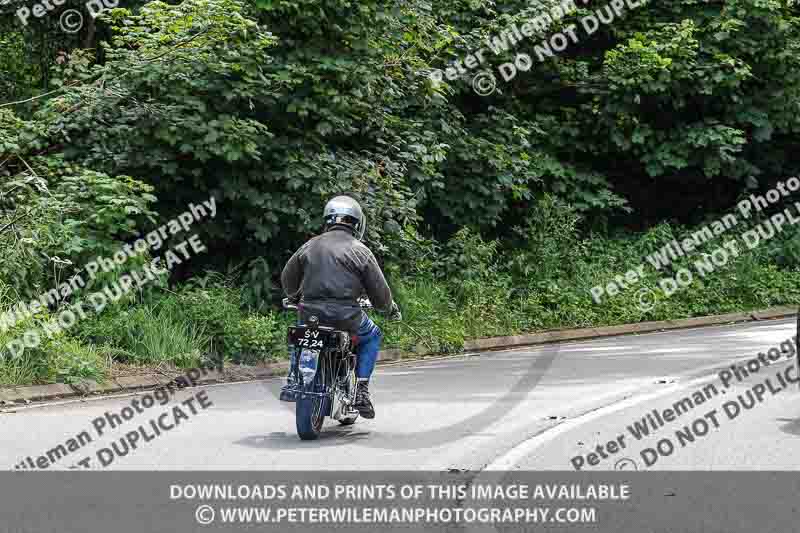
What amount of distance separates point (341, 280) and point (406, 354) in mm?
8667

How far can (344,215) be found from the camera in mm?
9836

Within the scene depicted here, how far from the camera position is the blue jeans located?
391 inches

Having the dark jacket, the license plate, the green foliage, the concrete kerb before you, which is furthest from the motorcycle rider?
the green foliage

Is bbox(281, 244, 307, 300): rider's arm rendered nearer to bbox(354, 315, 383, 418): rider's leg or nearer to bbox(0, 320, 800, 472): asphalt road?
bbox(354, 315, 383, 418): rider's leg

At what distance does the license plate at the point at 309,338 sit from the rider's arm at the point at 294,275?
2.19ft

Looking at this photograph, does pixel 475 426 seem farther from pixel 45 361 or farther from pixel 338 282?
pixel 45 361

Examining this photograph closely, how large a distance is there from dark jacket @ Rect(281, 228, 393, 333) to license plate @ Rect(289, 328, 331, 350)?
0.29 metres

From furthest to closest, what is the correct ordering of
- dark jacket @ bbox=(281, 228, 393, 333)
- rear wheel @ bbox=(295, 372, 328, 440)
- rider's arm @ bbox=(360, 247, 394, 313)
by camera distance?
1. rider's arm @ bbox=(360, 247, 394, 313)
2. dark jacket @ bbox=(281, 228, 393, 333)
3. rear wheel @ bbox=(295, 372, 328, 440)

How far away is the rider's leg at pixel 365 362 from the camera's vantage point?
987cm

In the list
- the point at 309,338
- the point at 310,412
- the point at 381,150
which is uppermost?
the point at 381,150

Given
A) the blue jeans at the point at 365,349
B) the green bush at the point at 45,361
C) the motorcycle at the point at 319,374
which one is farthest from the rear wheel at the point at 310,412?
the green bush at the point at 45,361

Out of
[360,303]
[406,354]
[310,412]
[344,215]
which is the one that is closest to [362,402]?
[310,412]

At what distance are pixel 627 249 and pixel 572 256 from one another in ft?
8.09
